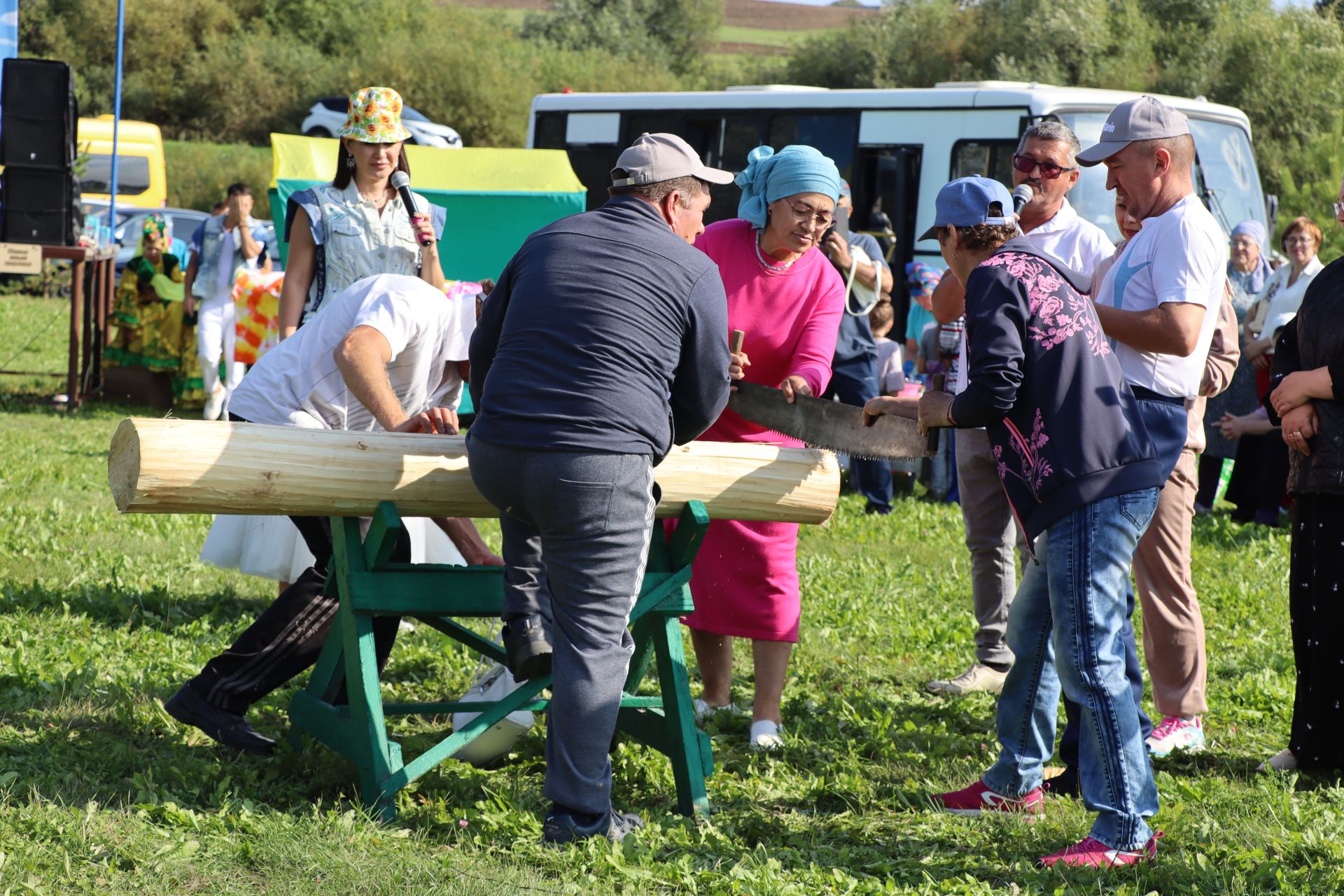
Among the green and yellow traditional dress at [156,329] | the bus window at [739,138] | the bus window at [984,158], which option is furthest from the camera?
the bus window at [739,138]

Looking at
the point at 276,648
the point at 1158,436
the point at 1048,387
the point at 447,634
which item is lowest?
the point at 276,648

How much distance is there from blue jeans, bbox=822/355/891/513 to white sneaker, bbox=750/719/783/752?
4235 mm

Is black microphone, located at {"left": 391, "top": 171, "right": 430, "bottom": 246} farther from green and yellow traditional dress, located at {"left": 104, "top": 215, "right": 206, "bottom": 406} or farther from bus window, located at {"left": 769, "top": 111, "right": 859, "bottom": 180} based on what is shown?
bus window, located at {"left": 769, "top": 111, "right": 859, "bottom": 180}

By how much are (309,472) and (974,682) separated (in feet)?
9.72

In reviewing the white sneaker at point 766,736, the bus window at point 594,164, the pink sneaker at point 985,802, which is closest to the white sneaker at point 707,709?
the white sneaker at point 766,736

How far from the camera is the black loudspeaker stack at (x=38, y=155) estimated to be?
12227 millimetres

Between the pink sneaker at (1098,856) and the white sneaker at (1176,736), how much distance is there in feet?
3.38

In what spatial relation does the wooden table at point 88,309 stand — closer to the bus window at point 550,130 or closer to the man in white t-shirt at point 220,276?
the man in white t-shirt at point 220,276

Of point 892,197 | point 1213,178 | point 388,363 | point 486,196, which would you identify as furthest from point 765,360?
point 1213,178

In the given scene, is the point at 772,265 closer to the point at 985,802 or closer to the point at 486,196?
the point at 985,802

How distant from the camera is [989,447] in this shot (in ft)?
15.9

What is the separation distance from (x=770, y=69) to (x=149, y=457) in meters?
47.3

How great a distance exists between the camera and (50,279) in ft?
73.2

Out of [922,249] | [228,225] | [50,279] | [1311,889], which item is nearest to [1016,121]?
[922,249]
